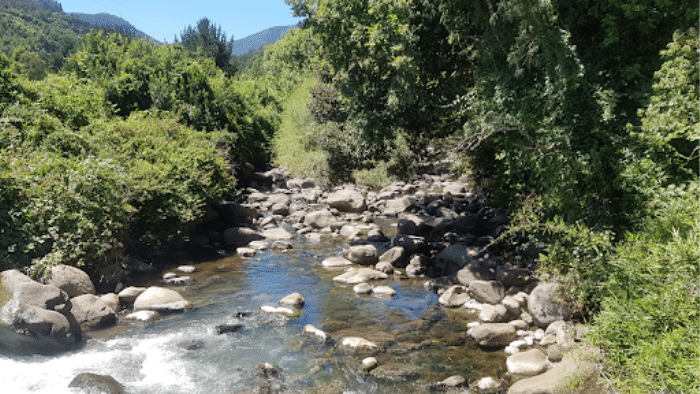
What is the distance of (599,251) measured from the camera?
27.0 ft

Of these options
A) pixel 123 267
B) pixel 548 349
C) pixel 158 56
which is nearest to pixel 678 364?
Answer: pixel 548 349

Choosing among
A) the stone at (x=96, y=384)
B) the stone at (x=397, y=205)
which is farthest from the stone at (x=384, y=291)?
the stone at (x=397, y=205)

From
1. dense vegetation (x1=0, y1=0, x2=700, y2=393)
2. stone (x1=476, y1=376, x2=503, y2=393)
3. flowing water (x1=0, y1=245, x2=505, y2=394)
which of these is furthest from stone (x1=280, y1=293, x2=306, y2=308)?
stone (x1=476, y1=376, x2=503, y2=393)

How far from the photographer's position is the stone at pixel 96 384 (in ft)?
22.9

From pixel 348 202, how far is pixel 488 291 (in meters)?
11.3

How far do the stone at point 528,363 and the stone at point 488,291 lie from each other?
2.48m

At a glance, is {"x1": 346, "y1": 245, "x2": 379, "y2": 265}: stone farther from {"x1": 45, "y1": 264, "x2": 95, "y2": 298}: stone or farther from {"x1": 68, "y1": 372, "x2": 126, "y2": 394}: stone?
{"x1": 68, "y1": 372, "x2": 126, "y2": 394}: stone

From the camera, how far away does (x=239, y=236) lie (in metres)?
16.5

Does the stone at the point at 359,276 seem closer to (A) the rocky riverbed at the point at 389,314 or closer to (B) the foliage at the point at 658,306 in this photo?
(A) the rocky riverbed at the point at 389,314

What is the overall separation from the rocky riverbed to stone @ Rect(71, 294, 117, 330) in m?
0.02

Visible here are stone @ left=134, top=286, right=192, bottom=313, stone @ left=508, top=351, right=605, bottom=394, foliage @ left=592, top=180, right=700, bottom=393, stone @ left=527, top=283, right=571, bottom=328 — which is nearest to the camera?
foliage @ left=592, top=180, right=700, bottom=393

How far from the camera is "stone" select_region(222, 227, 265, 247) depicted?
16420mm

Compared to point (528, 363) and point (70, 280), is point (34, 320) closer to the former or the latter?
point (70, 280)

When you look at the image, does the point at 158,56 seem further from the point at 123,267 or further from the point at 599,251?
the point at 599,251
